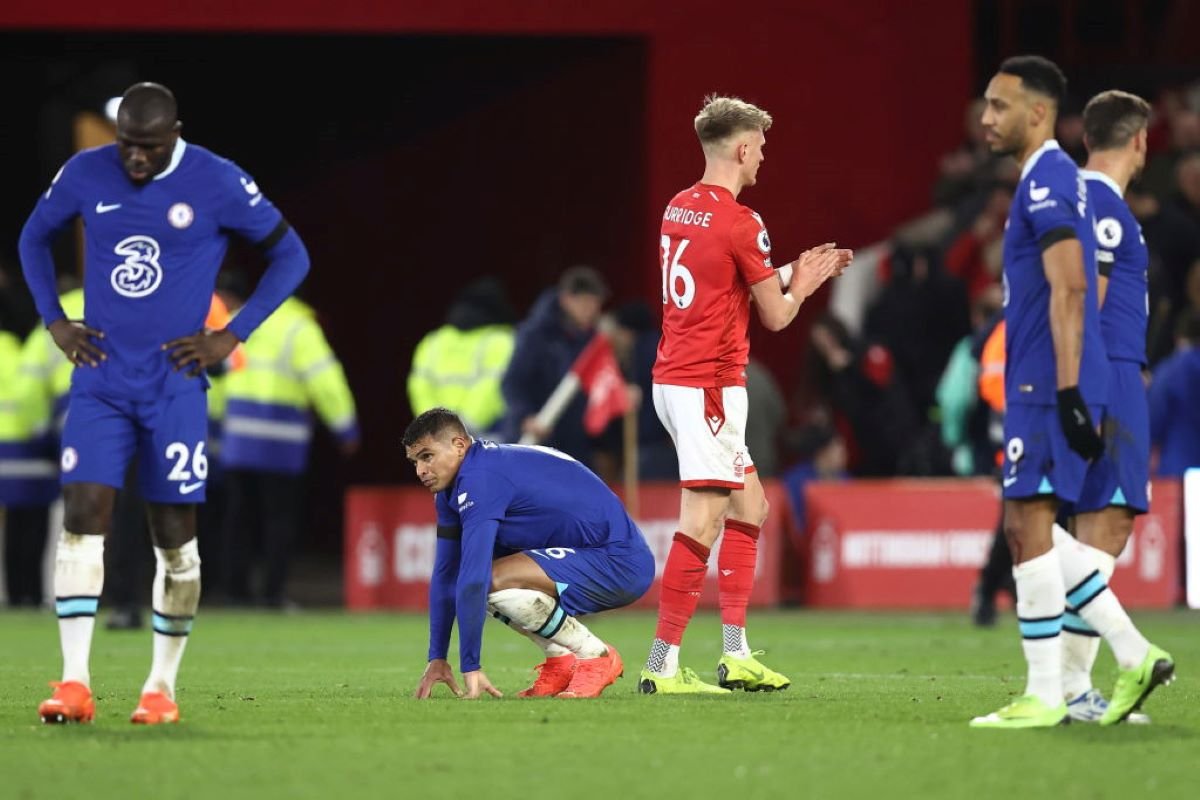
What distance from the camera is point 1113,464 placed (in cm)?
801

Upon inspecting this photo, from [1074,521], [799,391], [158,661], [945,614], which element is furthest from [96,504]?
[799,391]

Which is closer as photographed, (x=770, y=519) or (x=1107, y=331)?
(x=1107, y=331)

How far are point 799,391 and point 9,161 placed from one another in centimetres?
890

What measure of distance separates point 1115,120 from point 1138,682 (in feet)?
6.65

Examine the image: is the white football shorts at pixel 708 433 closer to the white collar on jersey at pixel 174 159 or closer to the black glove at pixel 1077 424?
the black glove at pixel 1077 424

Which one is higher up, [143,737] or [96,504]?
[96,504]

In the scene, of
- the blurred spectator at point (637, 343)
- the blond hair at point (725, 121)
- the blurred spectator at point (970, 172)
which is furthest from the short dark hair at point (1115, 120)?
the blurred spectator at point (970, 172)

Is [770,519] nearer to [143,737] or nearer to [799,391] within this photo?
[799,391]

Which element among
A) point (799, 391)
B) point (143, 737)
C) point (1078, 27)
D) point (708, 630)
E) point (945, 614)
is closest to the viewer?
point (143, 737)

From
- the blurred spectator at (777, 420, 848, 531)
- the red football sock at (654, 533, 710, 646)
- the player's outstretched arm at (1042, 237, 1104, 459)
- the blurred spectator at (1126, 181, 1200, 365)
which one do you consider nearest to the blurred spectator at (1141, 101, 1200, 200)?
the blurred spectator at (1126, 181, 1200, 365)

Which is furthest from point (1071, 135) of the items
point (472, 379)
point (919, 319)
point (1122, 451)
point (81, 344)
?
point (81, 344)

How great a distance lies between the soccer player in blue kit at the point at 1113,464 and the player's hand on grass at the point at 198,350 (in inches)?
116

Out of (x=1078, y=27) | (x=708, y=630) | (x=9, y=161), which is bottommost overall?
(x=708, y=630)

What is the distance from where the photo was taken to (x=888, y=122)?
21.5 meters
